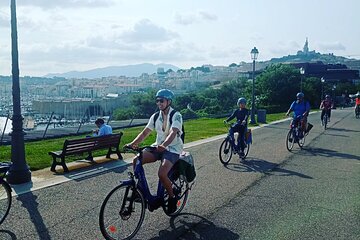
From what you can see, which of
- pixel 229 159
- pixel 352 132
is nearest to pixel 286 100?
pixel 352 132

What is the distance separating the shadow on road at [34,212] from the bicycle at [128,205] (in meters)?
0.81

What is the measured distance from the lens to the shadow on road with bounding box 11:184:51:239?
5449 mm

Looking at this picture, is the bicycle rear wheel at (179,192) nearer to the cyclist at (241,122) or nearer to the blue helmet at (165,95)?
the blue helmet at (165,95)

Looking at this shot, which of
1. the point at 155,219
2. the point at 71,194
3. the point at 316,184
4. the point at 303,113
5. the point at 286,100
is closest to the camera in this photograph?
the point at 155,219

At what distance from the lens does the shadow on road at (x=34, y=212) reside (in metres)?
5.45

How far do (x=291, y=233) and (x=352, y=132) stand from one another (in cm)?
1520

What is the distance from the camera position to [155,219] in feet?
19.8

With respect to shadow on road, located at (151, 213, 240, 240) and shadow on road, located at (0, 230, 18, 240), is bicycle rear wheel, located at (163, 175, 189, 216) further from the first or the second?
shadow on road, located at (0, 230, 18, 240)

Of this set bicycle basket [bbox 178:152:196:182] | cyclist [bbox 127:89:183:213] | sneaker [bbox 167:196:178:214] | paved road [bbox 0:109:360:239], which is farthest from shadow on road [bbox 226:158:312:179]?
cyclist [bbox 127:89:183:213]

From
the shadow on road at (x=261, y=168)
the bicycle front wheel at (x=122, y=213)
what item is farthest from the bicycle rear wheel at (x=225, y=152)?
the bicycle front wheel at (x=122, y=213)

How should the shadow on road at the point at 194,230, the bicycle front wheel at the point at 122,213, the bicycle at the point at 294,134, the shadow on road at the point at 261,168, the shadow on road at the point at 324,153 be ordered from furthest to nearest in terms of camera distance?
the bicycle at the point at 294,134 < the shadow on road at the point at 324,153 < the shadow on road at the point at 261,168 < the shadow on road at the point at 194,230 < the bicycle front wheel at the point at 122,213

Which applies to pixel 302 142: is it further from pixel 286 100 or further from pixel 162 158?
pixel 286 100

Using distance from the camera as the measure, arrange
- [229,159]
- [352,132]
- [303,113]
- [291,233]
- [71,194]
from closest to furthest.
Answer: [291,233] → [71,194] → [229,159] → [303,113] → [352,132]

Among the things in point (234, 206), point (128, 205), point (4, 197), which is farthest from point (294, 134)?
point (4, 197)
